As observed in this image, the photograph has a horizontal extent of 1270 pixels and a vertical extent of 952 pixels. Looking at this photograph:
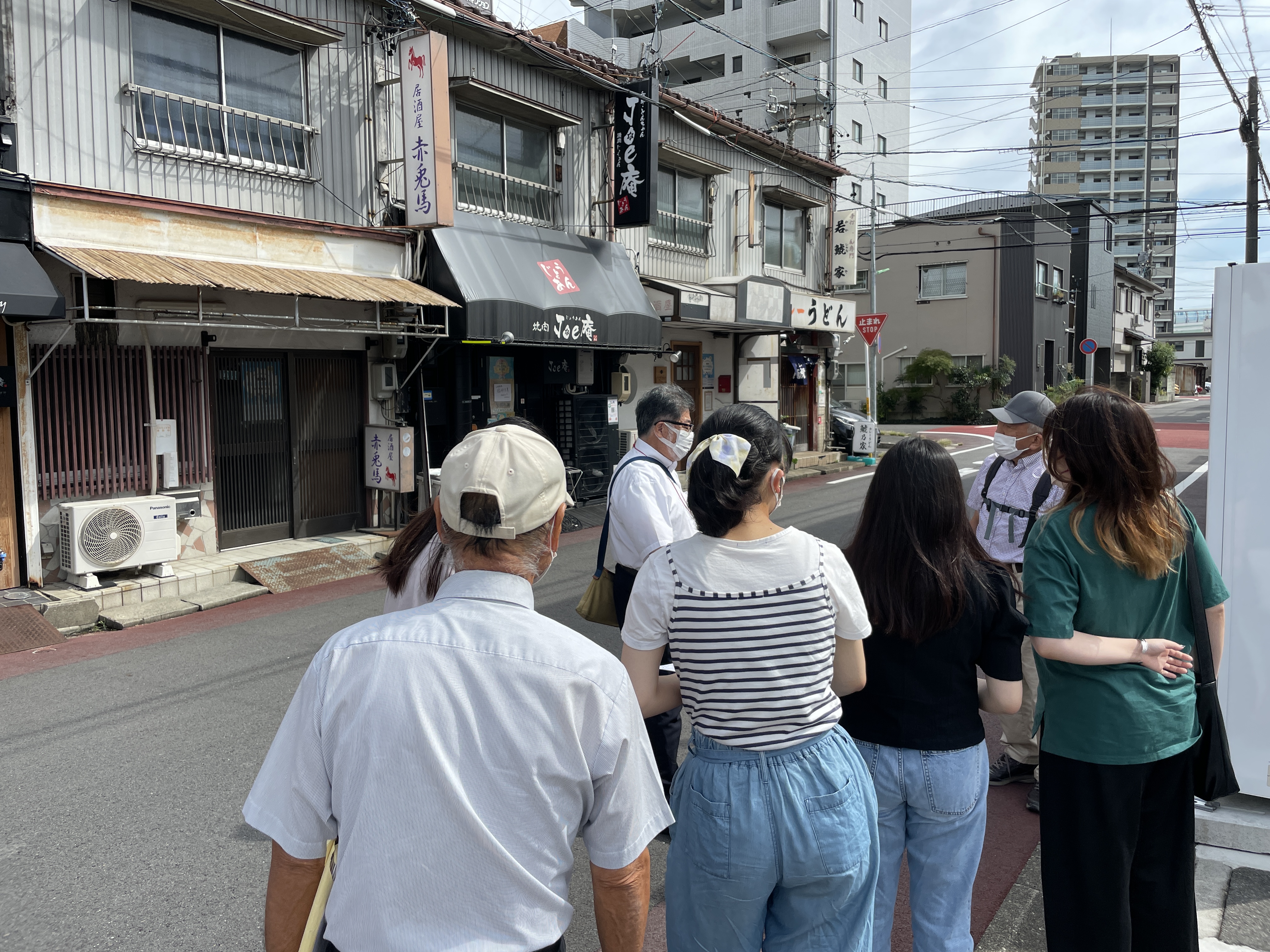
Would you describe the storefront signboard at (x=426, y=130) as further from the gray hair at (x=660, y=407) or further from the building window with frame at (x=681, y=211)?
the gray hair at (x=660, y=407)

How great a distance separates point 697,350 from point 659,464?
14.0 m

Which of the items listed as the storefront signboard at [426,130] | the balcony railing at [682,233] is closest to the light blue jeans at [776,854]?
the storefront signboard at [426,130]

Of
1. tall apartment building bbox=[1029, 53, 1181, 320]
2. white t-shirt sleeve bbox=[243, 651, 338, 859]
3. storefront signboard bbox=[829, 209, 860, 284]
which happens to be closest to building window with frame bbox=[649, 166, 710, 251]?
storefront signboard bbox=[829, 209, 860, 284]

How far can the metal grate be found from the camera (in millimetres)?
8344

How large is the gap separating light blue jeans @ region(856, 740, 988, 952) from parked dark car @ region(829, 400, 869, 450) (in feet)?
67.9

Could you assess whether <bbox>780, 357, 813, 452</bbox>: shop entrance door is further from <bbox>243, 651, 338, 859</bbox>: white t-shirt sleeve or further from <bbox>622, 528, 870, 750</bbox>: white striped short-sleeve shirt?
<bbox>243, 651, 338, 859</bbox>: white t-shirt sleeve

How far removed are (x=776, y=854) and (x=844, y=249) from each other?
2061 cm

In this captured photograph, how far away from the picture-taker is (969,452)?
22734mm

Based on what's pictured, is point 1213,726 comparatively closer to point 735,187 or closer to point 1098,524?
point 1098,524

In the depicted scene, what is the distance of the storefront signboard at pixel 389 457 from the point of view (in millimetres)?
10867

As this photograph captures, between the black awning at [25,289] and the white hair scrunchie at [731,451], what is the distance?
6.97 m

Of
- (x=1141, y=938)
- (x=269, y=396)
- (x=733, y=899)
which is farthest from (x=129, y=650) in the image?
(x=1141, y=938)

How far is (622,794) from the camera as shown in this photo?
1605 millimetres

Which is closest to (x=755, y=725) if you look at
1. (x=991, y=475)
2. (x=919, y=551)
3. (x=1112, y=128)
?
(x=919, y=551)
